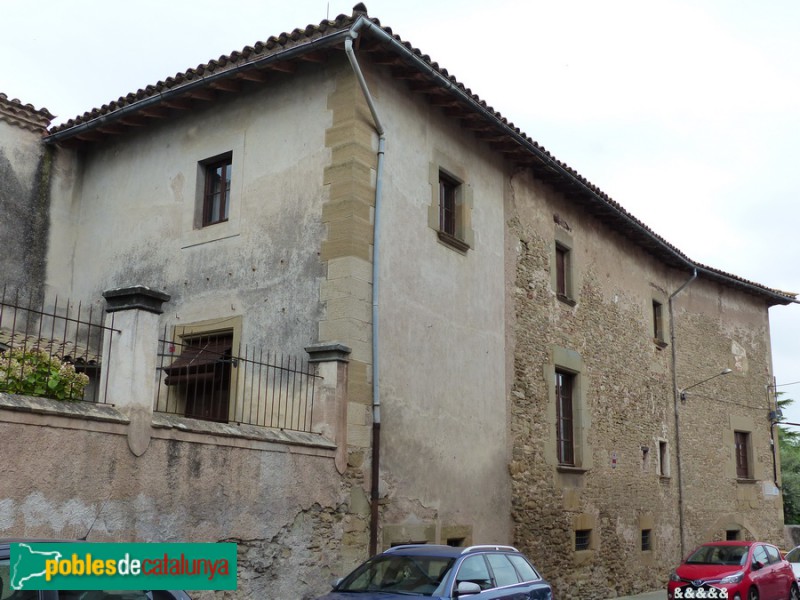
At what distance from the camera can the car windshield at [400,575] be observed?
801 centimetres

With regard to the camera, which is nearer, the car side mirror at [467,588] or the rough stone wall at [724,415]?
the car side mirror at [467,588]

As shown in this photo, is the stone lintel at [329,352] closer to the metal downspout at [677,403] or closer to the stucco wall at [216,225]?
the stucco wall at [216,225]

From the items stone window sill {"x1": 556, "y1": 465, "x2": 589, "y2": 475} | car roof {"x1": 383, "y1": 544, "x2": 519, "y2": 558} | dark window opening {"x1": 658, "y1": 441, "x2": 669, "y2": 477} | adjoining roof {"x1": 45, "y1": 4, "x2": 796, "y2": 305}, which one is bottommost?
car roof {"x1": 383, "y1": 544, "x2": 519, "y2": 558}

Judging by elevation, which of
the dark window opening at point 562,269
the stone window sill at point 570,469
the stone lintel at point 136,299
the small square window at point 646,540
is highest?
the dark window opening at point 562,269

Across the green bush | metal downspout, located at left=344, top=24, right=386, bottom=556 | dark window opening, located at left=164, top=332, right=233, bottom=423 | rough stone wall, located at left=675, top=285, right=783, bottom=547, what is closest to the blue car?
metal downspout, located at left=344, top=24, right=386, bottom=556

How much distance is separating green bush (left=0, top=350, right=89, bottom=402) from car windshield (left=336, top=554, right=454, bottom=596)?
320cm

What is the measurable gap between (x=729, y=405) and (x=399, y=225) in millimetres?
13409

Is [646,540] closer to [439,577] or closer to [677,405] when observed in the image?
[677,405]

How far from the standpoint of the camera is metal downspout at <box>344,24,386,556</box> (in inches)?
423

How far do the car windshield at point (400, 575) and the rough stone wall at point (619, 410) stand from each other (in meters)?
5.63

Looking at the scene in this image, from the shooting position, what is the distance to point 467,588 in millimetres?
7688

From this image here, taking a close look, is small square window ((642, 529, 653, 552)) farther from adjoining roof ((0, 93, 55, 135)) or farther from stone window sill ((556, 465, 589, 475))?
adjoining roof ((0, 93, 55, 135))

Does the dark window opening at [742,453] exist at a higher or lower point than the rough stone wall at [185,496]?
higher

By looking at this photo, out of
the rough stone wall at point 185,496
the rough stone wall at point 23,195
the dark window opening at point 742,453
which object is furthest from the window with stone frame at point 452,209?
the dark window opening at point 742,453
